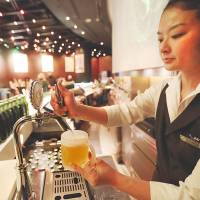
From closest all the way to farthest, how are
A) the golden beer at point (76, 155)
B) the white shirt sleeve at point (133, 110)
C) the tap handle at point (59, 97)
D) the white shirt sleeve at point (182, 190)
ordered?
the white shirt sleeve at point (182, 190)
the golden beer at point (76, 155)
the tap handle at point (59, 97)
the white shirt sleeve at point (133, 110)

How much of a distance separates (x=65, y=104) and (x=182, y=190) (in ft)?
2.28

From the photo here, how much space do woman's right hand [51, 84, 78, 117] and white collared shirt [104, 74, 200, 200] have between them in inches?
11.1

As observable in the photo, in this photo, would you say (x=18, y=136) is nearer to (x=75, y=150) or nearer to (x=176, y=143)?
(x=75, y=150)

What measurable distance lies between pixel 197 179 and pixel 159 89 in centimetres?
69

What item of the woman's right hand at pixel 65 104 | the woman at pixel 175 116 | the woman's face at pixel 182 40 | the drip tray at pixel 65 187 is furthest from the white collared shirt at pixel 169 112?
the drip tray at pixel 65 187

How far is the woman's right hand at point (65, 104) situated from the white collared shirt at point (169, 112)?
0.28 meters

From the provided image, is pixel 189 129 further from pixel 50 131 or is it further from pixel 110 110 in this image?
pixel 50 131

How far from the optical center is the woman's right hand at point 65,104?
115 cm

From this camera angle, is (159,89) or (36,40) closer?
(159,89)

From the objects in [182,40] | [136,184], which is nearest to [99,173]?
[136,184]

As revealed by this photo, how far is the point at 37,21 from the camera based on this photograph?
792 cm

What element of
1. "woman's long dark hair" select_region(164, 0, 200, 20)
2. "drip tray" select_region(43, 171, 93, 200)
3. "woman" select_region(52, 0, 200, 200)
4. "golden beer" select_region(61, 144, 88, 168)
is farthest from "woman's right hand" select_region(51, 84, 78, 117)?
"woman's long dark hair" select_region(164, 0, 200, 20)

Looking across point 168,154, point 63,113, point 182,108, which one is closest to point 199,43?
point 182,108

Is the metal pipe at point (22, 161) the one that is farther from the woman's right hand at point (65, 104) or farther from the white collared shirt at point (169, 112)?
the white collared shirt at point (169, 112)
